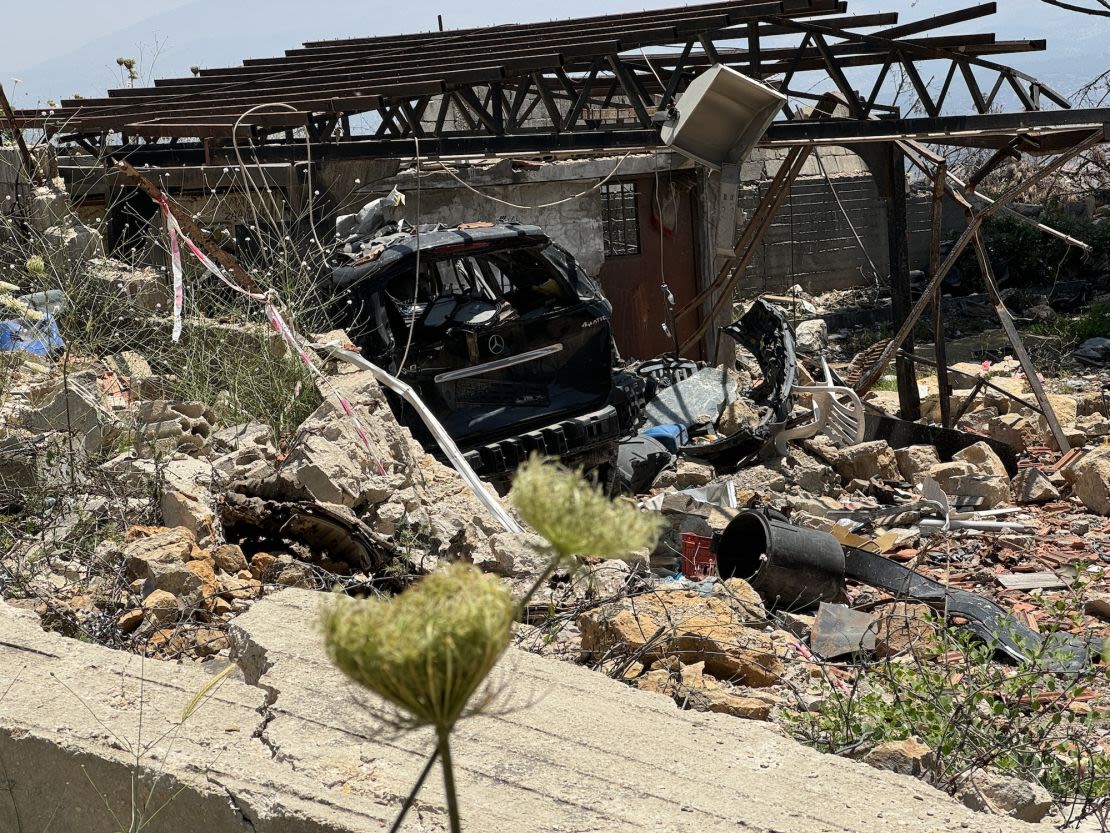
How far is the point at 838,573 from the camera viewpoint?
5.84m

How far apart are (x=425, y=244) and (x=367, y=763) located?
4742 millimetres

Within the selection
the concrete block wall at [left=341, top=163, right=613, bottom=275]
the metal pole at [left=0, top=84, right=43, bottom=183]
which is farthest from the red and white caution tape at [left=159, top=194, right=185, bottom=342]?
the concrete block wall at [left=341, top=163, right=613, bottom=275]

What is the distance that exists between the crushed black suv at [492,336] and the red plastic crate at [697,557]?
1112 mm

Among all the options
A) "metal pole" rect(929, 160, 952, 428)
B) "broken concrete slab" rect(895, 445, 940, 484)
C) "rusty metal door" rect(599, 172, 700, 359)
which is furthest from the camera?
"rusty metal door" rect(599, 172, 700, 359)

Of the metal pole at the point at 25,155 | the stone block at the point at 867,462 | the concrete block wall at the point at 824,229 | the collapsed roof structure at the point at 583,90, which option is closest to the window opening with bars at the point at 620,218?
the collapsed roof structure at the point at 583,90

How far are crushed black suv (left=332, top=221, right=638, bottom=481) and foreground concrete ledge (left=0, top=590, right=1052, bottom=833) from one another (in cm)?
406

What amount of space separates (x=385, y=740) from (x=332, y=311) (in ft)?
15.5

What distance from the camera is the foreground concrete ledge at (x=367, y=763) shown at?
2.12 meters

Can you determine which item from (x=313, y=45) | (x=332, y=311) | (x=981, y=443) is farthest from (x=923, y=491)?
(x=313, y=45)

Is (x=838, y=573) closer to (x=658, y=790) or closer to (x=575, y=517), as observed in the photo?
(x=658, y=790)

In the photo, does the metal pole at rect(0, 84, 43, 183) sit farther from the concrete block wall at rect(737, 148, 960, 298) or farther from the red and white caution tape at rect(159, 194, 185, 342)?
the concrete block wall at rect(737, 148, 960, 298)

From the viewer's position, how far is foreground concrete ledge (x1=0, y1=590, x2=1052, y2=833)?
212 centimetres

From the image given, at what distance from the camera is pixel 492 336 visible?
702 cm

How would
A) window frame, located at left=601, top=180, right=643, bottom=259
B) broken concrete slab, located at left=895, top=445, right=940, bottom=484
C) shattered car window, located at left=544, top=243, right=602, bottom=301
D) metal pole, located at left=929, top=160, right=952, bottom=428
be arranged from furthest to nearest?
window frame, located at left=601, top=180, right=643, bottom=259 < metal pole, located at left=929, top=160, right=952, bottom=428 < broken concrete slab, located at left=895, top=445, right=940, bottom=484 < shattered car window, located at left=544, top=243, right=602, bottom=301
